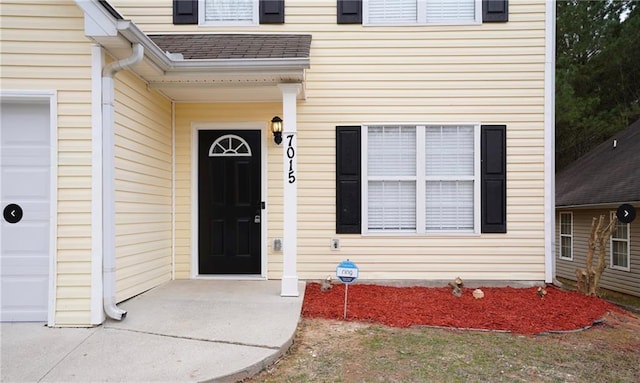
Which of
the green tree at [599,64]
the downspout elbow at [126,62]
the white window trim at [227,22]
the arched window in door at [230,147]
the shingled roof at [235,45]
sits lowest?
the arched window in door at [230,147]

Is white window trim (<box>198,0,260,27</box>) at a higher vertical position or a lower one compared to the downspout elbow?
higher

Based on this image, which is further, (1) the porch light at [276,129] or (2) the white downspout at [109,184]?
(1) the porch light at [276,129]

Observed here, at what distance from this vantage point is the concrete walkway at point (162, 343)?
2832 mm

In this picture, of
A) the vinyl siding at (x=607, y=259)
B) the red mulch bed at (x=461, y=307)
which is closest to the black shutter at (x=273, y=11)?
the red mulch bed at (x=461, y=307)

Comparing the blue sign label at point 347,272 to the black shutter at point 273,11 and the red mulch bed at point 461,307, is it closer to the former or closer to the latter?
the red mulch bed at point 461,307

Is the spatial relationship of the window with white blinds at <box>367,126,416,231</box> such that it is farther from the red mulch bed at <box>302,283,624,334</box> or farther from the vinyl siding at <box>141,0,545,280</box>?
the red mulch bed at <box>302,283,624,334</box>

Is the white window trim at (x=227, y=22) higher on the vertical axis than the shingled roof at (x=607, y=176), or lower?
higher

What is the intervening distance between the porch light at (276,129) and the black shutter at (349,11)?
165cm

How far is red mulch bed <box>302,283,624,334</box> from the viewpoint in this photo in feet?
13.7

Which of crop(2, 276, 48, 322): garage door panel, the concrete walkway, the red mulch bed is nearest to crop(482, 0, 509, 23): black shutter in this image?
the red mulch bed

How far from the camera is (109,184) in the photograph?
12.4 feet

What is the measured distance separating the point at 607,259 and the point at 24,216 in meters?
12.7

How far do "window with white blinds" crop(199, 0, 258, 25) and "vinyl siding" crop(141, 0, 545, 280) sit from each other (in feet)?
3.01

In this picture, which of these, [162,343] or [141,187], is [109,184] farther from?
[162,343]
